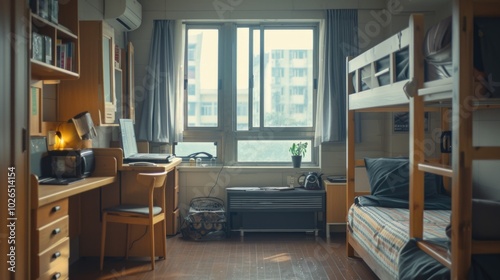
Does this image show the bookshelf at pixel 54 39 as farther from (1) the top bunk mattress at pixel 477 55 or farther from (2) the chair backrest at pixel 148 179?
(1) the top bunk mattress at pixel 477 55

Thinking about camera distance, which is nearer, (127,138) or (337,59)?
(127,138)

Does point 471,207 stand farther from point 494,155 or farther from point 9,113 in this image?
point 9,113

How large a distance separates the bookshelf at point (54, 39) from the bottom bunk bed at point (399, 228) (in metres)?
2.36

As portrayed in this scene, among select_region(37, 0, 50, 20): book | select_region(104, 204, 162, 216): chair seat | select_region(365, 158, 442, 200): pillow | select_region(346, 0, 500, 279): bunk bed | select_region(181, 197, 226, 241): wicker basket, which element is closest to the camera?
select_region(346, 0, 500, 279): bunk bed

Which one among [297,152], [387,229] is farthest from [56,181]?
[297,152]

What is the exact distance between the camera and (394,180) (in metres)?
4.17

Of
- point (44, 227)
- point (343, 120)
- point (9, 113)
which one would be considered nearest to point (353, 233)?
point (343, 120)

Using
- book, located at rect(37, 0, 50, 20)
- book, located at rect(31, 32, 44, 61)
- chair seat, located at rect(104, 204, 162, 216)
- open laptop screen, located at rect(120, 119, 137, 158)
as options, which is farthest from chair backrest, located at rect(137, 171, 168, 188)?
book, located at rect(37, 0, 50, 20)

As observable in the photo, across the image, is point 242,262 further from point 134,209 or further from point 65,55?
point 65,55

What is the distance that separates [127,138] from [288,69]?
2.00 m

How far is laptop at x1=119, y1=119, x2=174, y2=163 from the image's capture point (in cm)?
455

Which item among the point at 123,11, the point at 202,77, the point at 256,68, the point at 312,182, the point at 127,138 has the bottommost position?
the point at 312,182

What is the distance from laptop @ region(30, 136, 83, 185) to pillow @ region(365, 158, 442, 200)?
7.99 ft

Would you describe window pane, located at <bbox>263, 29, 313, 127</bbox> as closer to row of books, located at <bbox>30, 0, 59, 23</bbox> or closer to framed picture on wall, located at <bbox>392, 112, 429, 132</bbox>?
framed picture on wall, located at <bbox>392, 112, 429, 132</bbox>
